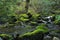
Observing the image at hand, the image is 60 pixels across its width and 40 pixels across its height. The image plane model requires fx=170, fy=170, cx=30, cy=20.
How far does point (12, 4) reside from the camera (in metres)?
12.4

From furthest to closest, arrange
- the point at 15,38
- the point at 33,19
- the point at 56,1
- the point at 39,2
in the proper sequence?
the point at 39,2, the point at 33,19, the point at 56,1, the point at 15,38

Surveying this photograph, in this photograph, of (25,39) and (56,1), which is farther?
(56,1)

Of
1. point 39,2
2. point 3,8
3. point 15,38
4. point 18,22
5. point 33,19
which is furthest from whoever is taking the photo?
point 39,2

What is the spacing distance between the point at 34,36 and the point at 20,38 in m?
0.89

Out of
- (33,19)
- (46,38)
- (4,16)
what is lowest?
(33,19)

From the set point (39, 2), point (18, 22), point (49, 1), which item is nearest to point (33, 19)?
point (18, 22)

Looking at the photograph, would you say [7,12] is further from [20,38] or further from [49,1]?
[49,1]

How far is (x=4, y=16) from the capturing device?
473 inches

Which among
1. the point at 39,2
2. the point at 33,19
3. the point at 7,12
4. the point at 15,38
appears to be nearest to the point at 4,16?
the point at 7,12

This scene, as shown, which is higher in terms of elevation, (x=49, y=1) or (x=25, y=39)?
(x=49, y=1)

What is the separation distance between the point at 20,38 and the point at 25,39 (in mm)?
346

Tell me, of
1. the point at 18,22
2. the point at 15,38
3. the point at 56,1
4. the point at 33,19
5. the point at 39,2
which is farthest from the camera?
the point at 39,2

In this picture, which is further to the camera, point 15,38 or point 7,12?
point 7,12

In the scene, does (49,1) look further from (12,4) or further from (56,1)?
(12,4)
